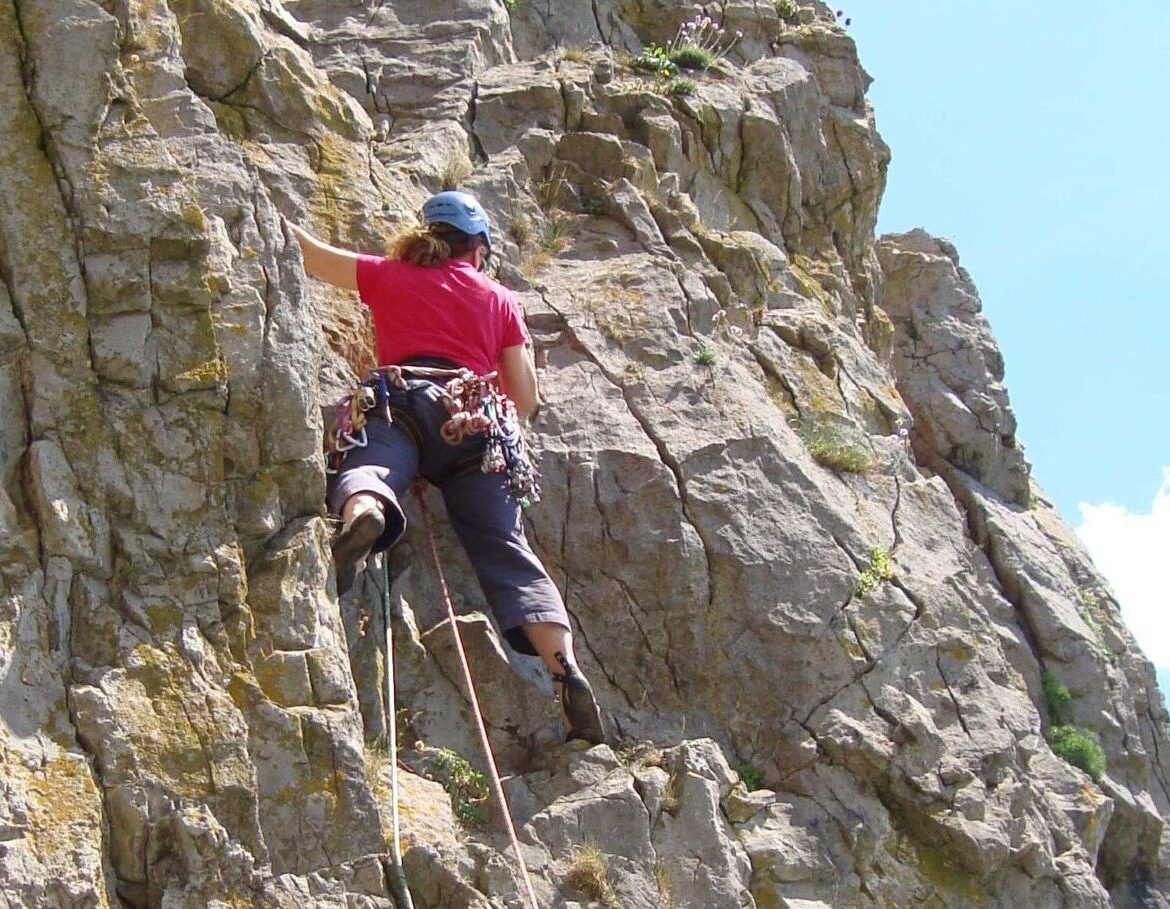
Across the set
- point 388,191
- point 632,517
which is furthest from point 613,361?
point 388,191

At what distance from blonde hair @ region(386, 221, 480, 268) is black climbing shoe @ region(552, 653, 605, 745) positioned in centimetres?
294

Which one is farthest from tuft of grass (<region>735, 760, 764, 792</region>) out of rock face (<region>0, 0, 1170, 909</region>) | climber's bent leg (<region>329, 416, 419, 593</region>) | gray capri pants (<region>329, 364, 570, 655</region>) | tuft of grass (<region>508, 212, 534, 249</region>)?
tuft of grass (<region>508, 212, 534, 249</region>)

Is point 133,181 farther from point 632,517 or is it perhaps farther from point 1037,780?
point 1037,780

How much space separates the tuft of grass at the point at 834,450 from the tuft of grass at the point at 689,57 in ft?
17.7

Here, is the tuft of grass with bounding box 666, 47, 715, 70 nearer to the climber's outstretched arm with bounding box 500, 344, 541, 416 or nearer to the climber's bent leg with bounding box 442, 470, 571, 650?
the climber's outstretched arm with bounding box 500, 344, 541, 416

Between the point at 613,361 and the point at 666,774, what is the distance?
12.3 feet

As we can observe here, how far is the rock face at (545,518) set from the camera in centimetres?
773

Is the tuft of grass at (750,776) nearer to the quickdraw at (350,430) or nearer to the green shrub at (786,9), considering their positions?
the quickdraw at (350,430)

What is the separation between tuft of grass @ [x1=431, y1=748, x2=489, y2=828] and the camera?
354 inches

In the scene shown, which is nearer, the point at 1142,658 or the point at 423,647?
the point at 423,647

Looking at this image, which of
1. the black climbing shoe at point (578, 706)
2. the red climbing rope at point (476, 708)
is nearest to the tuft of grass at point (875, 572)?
the black climbing shoe at point (578, 706)

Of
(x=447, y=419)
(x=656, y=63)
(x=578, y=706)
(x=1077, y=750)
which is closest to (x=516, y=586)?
(x=578, y=706)

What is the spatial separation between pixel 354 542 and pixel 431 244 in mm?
2446

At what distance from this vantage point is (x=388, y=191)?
40.4ft
